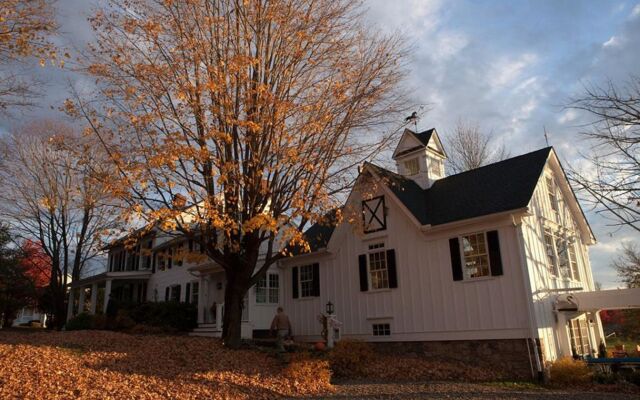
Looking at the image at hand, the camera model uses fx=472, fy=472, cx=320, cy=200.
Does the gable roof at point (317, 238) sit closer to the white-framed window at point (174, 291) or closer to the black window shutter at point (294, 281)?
the black window shutter at point (294, 281)

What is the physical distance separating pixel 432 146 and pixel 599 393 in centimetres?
1153

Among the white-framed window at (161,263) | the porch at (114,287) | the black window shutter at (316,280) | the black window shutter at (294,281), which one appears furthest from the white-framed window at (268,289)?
the white-framed window at (161,263)

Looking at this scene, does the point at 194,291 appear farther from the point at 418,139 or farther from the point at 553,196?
the point at 553,196

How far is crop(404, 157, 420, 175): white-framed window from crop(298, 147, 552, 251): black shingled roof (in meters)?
0.99

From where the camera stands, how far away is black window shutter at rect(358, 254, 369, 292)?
1700cm

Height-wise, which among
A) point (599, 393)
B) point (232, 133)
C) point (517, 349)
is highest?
point (232, 133)

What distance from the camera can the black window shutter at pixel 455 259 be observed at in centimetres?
1462

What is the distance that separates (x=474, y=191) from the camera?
52.5ft

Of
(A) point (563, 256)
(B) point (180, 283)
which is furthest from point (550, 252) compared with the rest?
(B) point (180, 283)

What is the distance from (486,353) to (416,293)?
2886 mm

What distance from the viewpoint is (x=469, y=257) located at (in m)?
14.6

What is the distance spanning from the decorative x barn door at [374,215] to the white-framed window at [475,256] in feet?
10.5

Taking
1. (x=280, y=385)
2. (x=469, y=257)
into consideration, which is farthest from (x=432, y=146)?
(x=280, y=385)

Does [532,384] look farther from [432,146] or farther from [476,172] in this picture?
[432,146]
